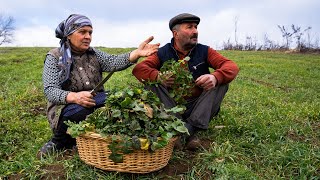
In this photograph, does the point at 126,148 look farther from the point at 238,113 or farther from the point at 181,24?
the point at 238,113

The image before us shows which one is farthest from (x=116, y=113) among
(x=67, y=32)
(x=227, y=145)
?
(x=227, y=145)

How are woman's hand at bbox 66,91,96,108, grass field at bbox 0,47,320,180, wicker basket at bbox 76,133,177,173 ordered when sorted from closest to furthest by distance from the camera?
1. wicker basket at bbox 76,133,177,173
2. grass field at bbox 0,47,320,180
3. woman's hand at bbox 66,91,96,108

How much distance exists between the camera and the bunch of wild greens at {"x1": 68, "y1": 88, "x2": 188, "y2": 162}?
132 inches

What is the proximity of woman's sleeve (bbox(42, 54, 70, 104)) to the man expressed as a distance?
35.1 inches

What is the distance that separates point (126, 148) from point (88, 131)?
44cm

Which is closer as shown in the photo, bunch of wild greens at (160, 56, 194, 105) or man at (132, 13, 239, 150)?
bunch of wild greens at (160, 56, 194, 105)

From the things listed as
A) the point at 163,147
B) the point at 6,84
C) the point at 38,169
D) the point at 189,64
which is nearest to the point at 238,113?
the point at 189,64

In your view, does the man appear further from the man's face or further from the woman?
the woman

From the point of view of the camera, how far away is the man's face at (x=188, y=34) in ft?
15.2

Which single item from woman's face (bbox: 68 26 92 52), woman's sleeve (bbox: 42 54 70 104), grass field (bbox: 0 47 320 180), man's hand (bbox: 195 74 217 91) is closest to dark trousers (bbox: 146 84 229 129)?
man's hand (bbox: 195 74 217 91)

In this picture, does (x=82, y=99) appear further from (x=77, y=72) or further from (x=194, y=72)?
(x=194, y=72)

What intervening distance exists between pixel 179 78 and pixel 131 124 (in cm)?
96

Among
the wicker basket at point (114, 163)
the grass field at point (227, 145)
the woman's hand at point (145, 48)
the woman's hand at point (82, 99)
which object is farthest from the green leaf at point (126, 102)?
the woman's hand at point (145, 48)

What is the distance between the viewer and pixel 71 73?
4379 mm
